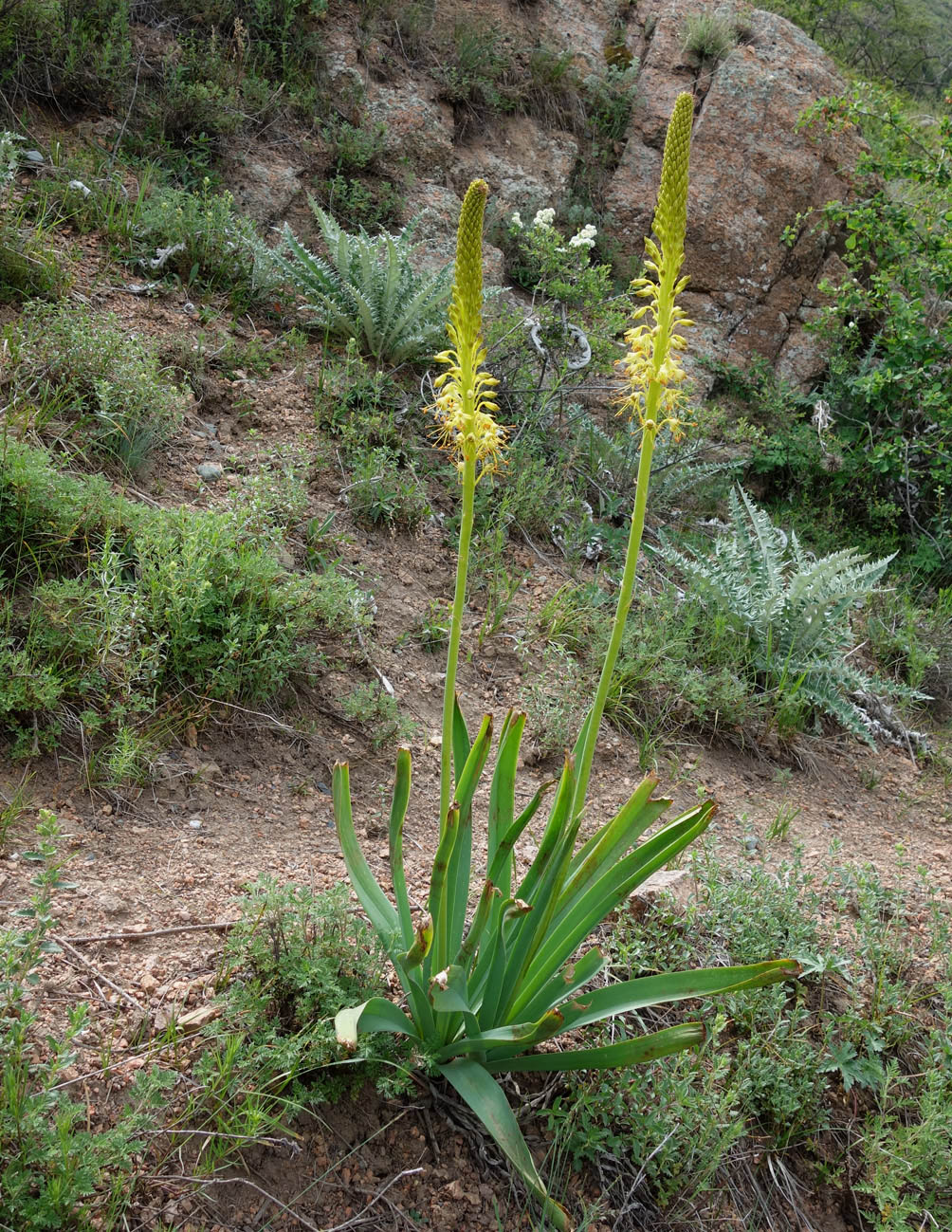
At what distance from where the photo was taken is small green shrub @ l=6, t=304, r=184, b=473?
3.68 meters

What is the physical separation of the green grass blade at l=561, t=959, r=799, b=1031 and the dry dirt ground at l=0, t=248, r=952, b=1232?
1.49 ft

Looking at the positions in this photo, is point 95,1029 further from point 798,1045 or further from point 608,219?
point 608,219

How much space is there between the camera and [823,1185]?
2.41 metres

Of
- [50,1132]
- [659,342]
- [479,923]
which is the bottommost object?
[50,1132]

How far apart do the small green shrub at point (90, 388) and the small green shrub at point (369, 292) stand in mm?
1376

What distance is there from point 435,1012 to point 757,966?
74 cm

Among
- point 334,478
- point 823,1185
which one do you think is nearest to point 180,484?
point 334,478

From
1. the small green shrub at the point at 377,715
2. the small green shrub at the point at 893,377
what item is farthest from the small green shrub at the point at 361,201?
the small green shrub at the point at 377,715

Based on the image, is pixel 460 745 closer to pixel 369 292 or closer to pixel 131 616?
pixel 131 616

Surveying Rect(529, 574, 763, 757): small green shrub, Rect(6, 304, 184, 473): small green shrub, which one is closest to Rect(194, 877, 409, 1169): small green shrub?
Rect(529, 574, 763, 757): small green shrub

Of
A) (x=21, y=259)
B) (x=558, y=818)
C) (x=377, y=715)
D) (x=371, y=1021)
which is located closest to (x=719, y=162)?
(x=21, y=259)

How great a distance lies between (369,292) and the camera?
5.10m

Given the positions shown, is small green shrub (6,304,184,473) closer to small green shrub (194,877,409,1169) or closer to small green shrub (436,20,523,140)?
small green shrub (194,877,409,1169)

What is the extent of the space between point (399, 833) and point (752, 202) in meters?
7.17
